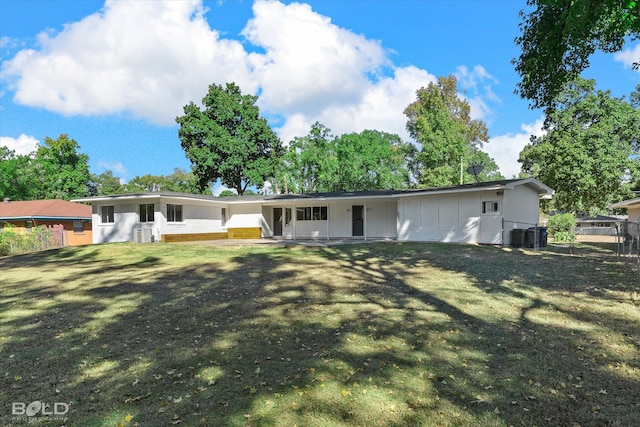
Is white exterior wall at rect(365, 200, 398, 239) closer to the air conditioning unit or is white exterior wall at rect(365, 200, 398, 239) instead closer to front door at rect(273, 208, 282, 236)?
front door at rect(273, 208, 282, 236)

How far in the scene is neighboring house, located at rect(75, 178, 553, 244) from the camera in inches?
638

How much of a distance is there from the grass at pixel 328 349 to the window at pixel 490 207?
6713 millimetres

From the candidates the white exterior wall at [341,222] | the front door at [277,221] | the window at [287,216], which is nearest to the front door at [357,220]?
the white exterior wall at [341,222]

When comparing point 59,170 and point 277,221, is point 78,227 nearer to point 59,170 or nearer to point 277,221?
point 59,170

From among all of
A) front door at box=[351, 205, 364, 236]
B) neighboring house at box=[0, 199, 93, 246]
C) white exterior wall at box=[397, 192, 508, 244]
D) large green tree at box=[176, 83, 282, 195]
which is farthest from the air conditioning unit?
large green tree at box=[176, 83, 282, 195]

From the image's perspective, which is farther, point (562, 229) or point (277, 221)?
point (277, 221)

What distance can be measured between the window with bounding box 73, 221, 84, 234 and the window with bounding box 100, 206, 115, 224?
12450mm

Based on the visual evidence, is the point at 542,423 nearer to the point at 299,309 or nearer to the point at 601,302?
the point at 299,309

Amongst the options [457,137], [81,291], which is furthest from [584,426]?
[457,137]

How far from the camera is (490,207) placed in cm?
1602

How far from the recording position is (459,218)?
55.4 feet

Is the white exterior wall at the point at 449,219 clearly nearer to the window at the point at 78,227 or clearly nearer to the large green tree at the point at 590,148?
the large green tree at the point at 590,148

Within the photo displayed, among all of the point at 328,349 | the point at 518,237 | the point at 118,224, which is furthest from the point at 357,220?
the point at 328,349

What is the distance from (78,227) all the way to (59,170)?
1338cm
